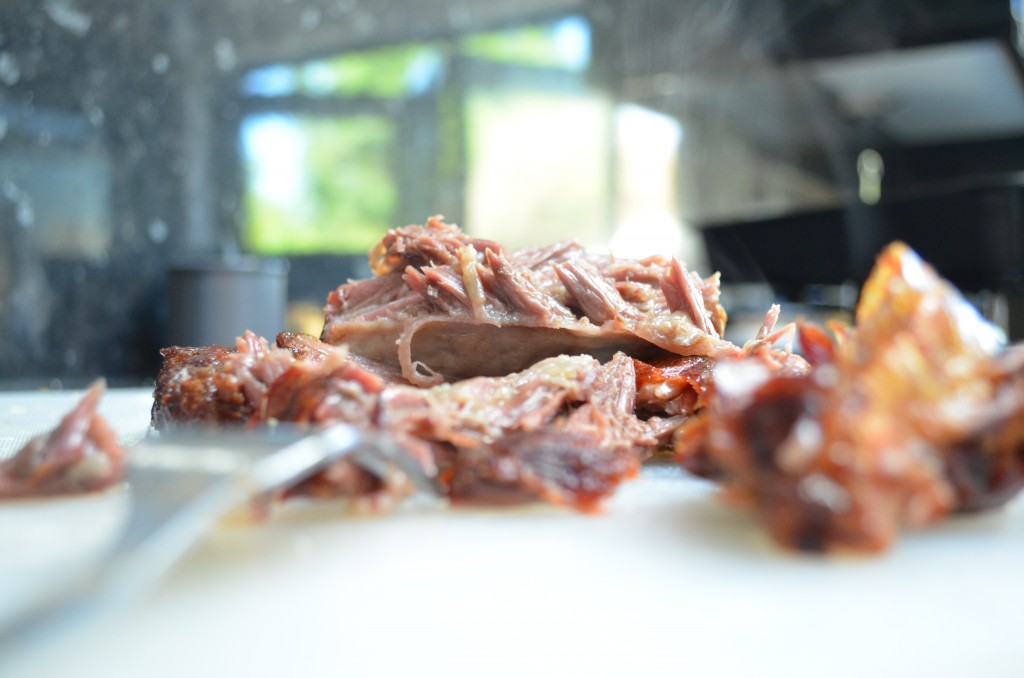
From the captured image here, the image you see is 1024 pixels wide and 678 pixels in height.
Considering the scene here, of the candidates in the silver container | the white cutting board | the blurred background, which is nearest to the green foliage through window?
the blurred background

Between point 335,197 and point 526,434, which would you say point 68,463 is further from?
point 335,197

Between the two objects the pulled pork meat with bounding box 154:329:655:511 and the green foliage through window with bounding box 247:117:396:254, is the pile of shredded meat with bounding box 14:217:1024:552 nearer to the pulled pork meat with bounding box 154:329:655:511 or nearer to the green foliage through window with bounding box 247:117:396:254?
the pulled pork meat with bounding box 154:329:655:511

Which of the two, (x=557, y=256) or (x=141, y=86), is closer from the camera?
(x=557, y=256)

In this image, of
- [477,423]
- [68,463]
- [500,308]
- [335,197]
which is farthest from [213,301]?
[477,423]

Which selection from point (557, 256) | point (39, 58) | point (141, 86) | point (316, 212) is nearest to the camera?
point (557, 256)

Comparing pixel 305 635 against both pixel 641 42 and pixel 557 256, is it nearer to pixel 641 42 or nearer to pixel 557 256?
pixel 557 256

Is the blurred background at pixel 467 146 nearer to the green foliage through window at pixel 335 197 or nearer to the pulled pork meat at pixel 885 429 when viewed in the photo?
the green foliage through window at pixel 335 197

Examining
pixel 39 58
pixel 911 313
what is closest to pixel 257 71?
pixel 39 58
